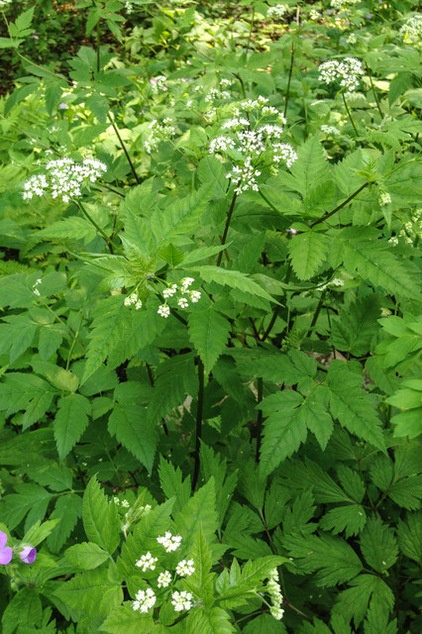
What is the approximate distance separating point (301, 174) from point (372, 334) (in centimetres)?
58

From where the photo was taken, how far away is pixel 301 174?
1.80 m

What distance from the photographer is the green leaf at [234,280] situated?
1.34m

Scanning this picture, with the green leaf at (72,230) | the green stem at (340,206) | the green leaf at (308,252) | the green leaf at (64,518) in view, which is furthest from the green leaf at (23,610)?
the green stem at (340,206)

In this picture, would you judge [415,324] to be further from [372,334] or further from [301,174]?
[301,174]

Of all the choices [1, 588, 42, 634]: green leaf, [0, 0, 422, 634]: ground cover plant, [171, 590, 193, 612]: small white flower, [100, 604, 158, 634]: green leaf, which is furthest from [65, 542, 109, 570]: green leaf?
[1, 588, 42, 634]: green leaf

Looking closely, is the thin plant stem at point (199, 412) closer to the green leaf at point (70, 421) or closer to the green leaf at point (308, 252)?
the green leaf at point (70, 421)

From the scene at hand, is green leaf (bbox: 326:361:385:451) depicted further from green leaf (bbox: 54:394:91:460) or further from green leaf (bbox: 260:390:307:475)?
green leaf (bbox: 54:394:91:460)

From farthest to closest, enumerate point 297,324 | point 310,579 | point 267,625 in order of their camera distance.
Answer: point 297,324
point 310,579
point 267,625

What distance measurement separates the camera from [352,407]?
1.63m

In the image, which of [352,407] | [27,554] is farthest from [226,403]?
[27,554]

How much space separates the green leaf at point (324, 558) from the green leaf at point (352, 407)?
445mm

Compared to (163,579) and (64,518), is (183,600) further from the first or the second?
(64,518)

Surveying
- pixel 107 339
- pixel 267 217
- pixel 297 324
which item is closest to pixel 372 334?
pixel 297 324

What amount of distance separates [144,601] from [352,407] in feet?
2.70
